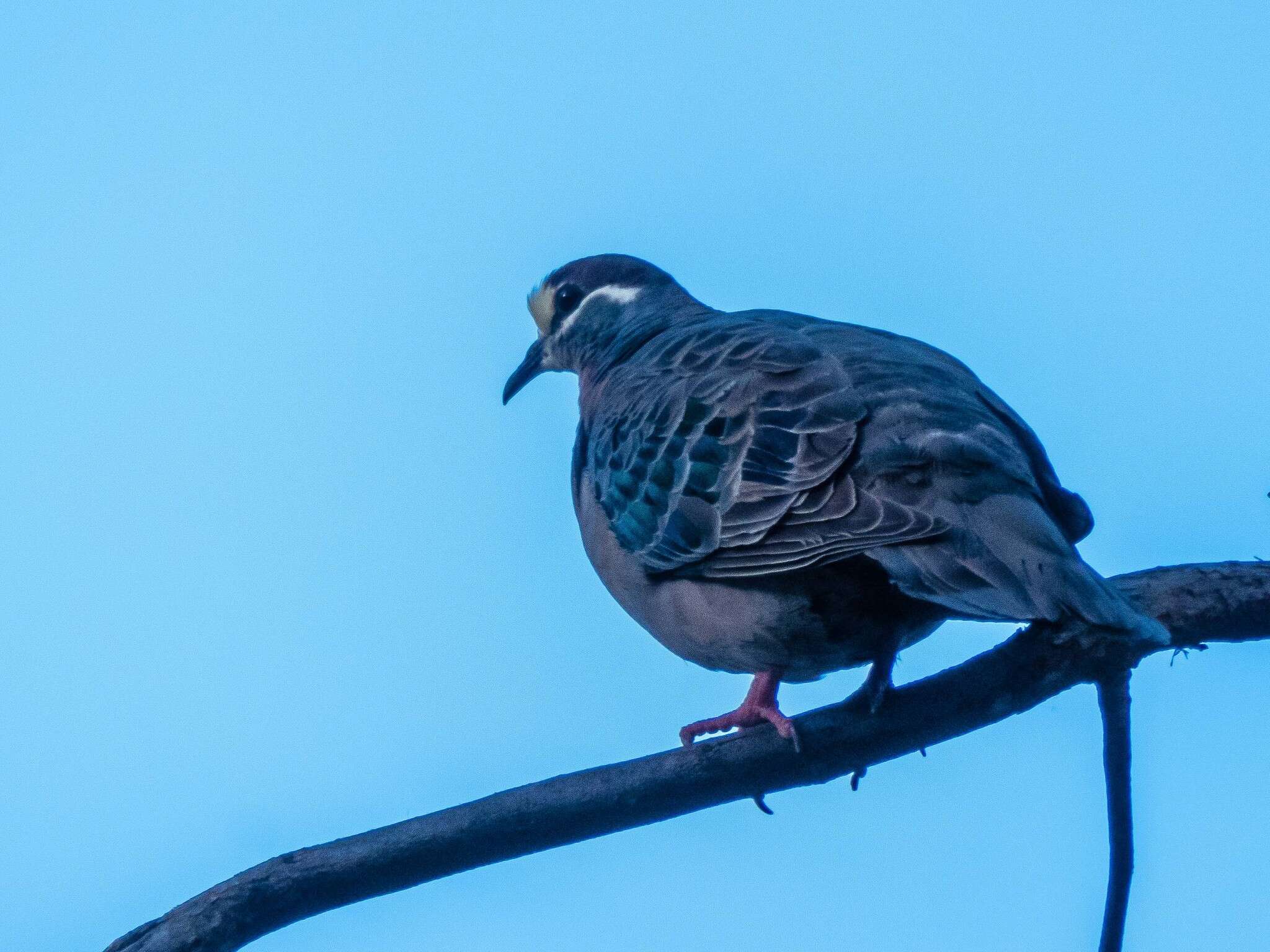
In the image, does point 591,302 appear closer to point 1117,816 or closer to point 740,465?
point 740,465

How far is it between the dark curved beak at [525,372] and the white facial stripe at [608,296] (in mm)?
225

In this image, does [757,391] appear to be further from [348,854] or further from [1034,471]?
[348,854]

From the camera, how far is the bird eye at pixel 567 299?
15.3 ft

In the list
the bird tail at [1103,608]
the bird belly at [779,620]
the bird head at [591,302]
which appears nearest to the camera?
the bird tail at [1103,608]

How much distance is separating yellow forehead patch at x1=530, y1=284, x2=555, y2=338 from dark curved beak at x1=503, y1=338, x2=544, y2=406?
0.22 feet

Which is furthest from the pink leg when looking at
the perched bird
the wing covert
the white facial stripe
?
the white facial stripe

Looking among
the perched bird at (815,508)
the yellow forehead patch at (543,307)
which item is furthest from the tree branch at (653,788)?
the yellow forehead patch at (543,307)

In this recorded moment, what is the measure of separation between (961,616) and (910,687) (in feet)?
1.17

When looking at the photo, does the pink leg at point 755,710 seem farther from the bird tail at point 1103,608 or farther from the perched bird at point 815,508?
the bird tail at point 1103,608

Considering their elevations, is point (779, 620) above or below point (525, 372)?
below

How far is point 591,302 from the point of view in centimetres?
461

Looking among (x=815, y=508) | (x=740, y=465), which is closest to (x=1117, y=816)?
(x=815, y=508)

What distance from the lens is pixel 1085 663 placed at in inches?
96.7

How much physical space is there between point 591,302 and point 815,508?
222cm
